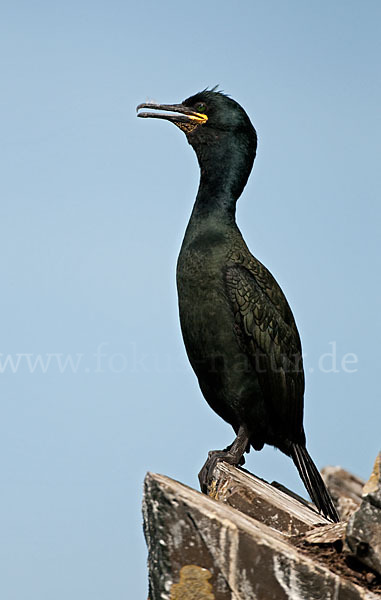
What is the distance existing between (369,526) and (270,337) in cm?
282

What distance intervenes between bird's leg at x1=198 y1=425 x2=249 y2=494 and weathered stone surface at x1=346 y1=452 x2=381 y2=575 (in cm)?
233

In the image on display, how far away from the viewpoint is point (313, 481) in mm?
6707

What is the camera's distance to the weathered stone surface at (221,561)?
376 cm

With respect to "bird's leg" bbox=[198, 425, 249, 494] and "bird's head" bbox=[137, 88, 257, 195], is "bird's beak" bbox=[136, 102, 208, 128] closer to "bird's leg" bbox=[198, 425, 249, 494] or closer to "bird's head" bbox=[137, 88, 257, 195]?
"bird's head" bbox=[137, 88, 257, 195]

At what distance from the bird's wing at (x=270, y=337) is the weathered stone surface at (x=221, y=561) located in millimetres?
2783

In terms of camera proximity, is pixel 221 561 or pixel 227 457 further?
pixel 227 457

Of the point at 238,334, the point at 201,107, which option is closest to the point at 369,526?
the point at 238,334

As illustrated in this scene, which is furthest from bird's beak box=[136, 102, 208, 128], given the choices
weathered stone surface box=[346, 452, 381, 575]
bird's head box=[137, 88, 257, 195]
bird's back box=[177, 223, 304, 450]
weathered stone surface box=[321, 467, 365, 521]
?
weathered stone surface box=[321, 467, 365, 521]

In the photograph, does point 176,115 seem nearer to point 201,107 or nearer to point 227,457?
point 201,107

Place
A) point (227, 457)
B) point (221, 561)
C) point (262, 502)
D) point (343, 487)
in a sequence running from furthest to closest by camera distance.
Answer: point (343, 487) → point (227, 457) → point (262, 502) → point (221, 561)

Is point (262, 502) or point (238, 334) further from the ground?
point (238, 334)

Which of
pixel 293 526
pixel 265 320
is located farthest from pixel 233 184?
pixel 293 526

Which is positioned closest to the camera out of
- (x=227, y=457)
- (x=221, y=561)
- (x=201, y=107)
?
(x=221, y=561)

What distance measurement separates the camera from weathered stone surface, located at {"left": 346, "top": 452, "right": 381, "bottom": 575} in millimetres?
3904
